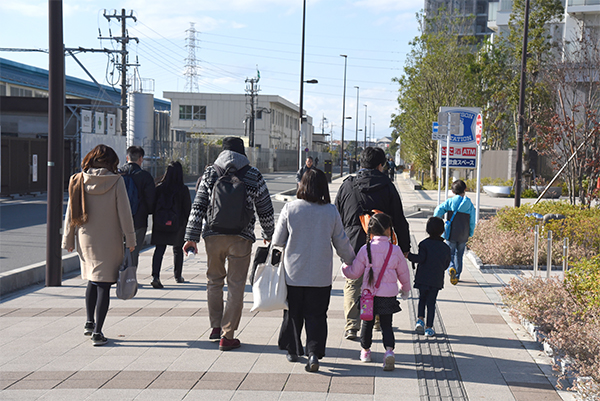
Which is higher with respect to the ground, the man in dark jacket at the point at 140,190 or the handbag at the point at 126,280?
the man in dark jacket at the point at 140,190

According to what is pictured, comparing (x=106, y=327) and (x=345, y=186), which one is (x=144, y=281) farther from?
(x=345, y=186)

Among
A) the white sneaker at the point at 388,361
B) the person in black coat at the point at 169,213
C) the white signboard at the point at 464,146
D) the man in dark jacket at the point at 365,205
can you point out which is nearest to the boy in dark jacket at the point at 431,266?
the man in dark jacket at the point at 365,205

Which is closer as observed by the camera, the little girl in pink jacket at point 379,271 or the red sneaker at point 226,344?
the little girl in pink jacket at point 379,271

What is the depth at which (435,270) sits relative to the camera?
19.9ft

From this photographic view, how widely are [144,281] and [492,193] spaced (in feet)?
78.6

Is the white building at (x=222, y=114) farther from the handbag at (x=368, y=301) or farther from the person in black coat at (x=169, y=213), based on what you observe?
the handbag at (x=368, y=301)

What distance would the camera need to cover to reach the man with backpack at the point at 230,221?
209 inches

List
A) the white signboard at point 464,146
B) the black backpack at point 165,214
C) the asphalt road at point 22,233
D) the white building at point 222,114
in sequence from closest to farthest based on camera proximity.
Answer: the black backpack at point 165,214 < the asphalt road at point 22,233 < the white signboard at point 464,146 < the white building at point 222,114

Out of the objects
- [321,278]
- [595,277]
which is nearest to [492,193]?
[595,277]

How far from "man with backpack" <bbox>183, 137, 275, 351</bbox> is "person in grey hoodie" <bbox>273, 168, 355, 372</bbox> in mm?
456

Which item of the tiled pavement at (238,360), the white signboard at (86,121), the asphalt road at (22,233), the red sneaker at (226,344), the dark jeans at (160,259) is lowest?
the asphalt road at (22,233)

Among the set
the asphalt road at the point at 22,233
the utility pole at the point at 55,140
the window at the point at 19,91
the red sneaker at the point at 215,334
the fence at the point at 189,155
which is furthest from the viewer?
the window at the point at 19,91

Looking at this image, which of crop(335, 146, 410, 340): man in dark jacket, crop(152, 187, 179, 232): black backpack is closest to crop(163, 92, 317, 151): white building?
crop(152, 187, 179, 232): black backpack

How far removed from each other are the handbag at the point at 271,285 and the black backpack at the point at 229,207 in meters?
0.43
